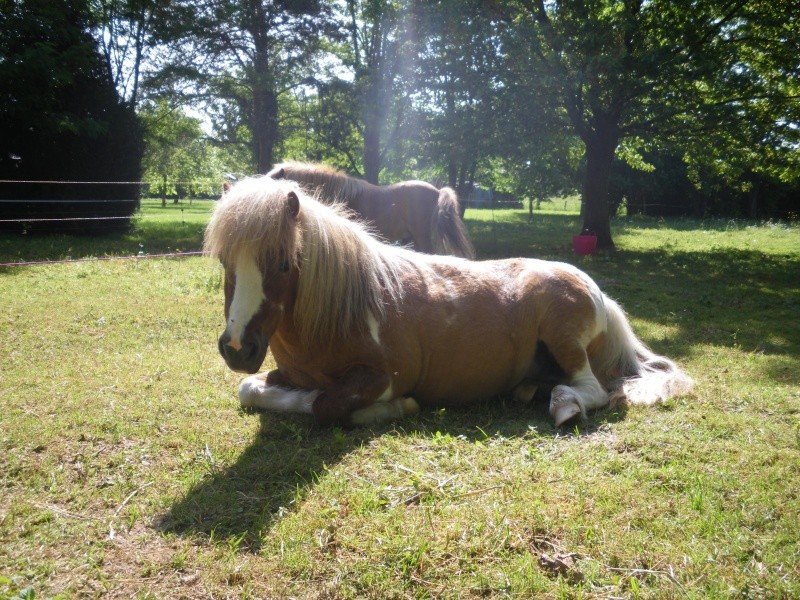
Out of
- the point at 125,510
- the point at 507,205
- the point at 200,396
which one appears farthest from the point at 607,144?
the point at 507,205

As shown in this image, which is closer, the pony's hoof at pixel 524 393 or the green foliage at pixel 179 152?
the pony's hoof at pixel 524 393

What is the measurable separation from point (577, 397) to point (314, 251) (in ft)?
6.83

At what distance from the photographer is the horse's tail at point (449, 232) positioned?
9578 millimetres

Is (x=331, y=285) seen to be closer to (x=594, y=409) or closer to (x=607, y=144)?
(x=594, y=409)

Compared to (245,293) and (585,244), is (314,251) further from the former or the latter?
(585,244)

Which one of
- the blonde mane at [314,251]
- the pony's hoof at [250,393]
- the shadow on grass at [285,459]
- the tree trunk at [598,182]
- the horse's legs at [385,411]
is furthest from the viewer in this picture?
the tree trunk at [598,182]

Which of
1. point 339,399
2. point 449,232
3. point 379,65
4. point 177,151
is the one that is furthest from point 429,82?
point 177,151

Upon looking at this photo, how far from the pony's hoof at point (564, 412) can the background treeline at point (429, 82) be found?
10427 millimetres

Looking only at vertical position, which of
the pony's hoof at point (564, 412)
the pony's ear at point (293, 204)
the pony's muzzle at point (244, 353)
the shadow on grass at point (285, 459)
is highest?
the pony's ear at point (293, 204)

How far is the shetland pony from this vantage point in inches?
357

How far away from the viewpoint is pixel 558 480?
9.22 ft

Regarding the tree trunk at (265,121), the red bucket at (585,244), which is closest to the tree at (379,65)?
the tree trunk at (265,121)

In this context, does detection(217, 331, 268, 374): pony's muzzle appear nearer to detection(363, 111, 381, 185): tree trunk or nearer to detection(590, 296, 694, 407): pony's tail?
detection(590, 296, 694, 407): pony's tail

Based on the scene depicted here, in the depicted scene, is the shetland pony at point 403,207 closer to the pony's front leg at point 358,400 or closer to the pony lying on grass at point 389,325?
the pony lying on grass at point 389,325
